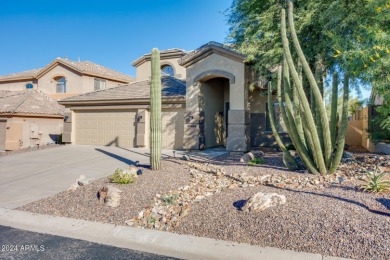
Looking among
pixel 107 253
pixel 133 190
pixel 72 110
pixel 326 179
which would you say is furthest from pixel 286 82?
pixel 72 110

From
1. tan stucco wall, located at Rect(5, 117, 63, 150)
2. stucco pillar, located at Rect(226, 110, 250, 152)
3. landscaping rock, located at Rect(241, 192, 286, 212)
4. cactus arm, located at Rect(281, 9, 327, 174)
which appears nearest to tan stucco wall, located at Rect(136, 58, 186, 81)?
tan stucco wall, located at Rect(5, 117, 63, 150)

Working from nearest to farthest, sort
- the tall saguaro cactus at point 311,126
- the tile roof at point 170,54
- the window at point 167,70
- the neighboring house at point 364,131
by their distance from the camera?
the tall saguaro cactus at point 311,126
the neighboring house at point 364,131
the tile roof at point 170,54
the window at point 167,70

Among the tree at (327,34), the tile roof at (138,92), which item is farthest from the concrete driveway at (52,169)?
the tree at (327,34)

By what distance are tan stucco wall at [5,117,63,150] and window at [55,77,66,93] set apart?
7.43 meters

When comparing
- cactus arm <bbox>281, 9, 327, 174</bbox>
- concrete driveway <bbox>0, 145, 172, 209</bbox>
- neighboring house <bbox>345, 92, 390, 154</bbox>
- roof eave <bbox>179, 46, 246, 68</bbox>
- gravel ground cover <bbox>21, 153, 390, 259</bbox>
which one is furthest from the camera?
roof eave <bbox>179, 46, 246, 68</bbox>

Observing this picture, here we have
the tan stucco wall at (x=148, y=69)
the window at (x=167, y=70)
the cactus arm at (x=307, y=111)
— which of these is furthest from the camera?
the window at (x=167, y=70)

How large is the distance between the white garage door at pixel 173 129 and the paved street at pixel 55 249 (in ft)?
38.2

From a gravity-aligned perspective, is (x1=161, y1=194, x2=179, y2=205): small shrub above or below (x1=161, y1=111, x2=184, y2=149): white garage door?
below

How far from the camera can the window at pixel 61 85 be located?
3052 centimetres

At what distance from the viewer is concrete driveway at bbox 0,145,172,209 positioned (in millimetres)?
9203

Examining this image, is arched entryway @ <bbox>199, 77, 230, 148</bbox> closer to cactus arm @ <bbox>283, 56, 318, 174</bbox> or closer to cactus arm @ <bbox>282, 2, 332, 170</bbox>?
cactus arm @ <bbox>283, 56, 318, 174</bbox>

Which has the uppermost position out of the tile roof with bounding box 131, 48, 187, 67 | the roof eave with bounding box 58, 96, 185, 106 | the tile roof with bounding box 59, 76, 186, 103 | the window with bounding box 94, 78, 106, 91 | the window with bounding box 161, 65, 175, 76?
the tile roof with bounding box 131, 48, 187, 67

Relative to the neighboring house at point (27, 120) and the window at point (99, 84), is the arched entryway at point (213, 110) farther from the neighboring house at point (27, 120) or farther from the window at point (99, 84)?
the window at point (99, 84)

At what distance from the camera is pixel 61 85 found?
101 ft
